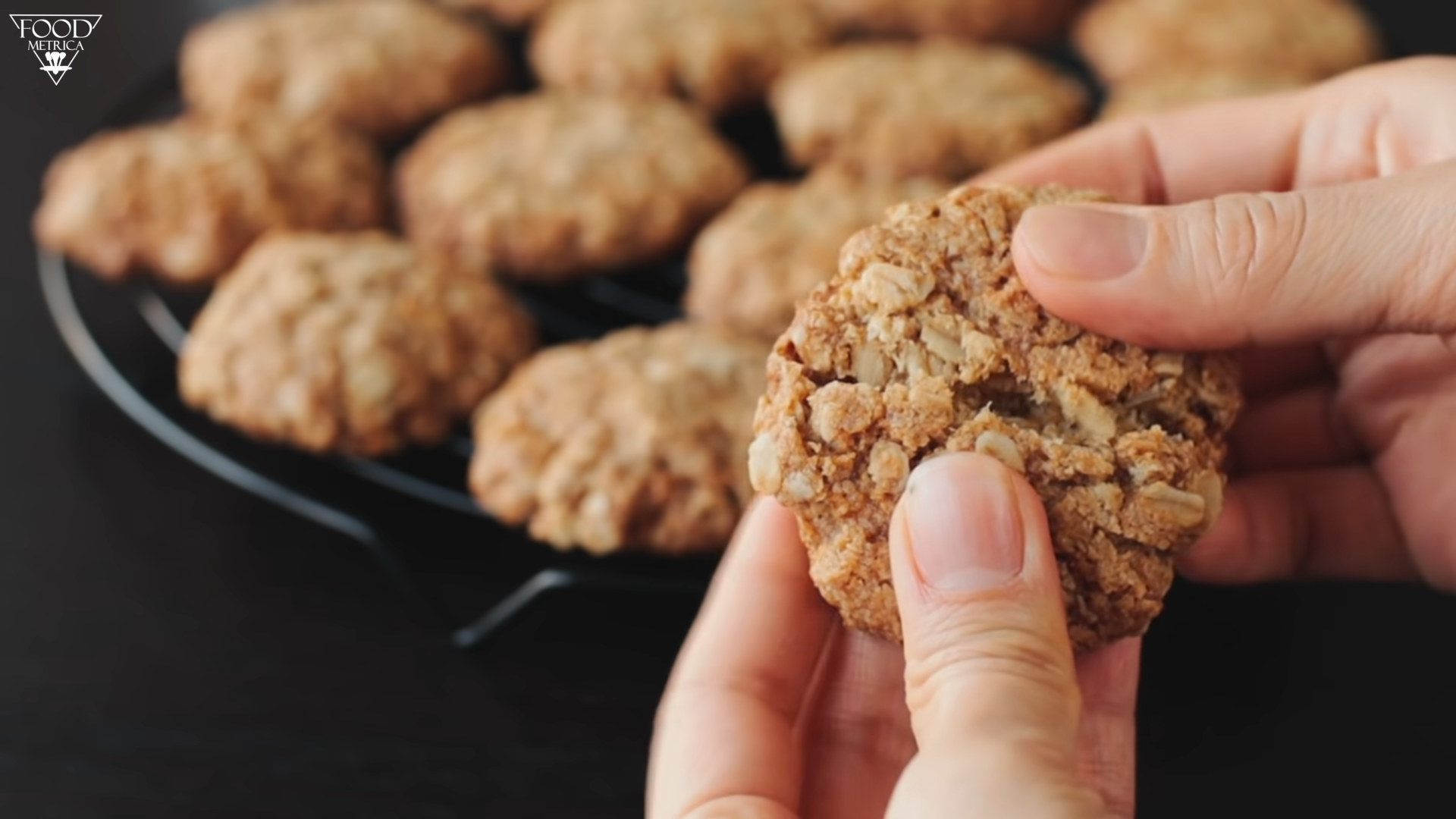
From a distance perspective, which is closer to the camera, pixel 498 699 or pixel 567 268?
pixel 498 699

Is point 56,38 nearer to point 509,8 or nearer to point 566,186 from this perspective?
point 509,8

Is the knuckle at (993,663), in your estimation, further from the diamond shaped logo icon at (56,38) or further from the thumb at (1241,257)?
the diamond shaped logo icon at (56,38)

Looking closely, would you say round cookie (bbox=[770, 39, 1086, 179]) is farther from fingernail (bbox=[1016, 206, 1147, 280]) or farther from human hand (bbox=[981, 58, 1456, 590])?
fingernail (bbox=[1016, 206, 1147, 280])

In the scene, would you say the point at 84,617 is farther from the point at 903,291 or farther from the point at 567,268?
the point at 903,291

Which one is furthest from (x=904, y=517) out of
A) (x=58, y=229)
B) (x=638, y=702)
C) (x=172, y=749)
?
(x=58, y=229)

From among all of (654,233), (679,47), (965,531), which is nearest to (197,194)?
(654,233)

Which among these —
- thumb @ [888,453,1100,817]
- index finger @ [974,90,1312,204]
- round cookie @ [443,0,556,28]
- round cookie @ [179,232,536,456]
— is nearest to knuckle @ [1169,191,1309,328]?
thumb @ [888,453,1100,817]
